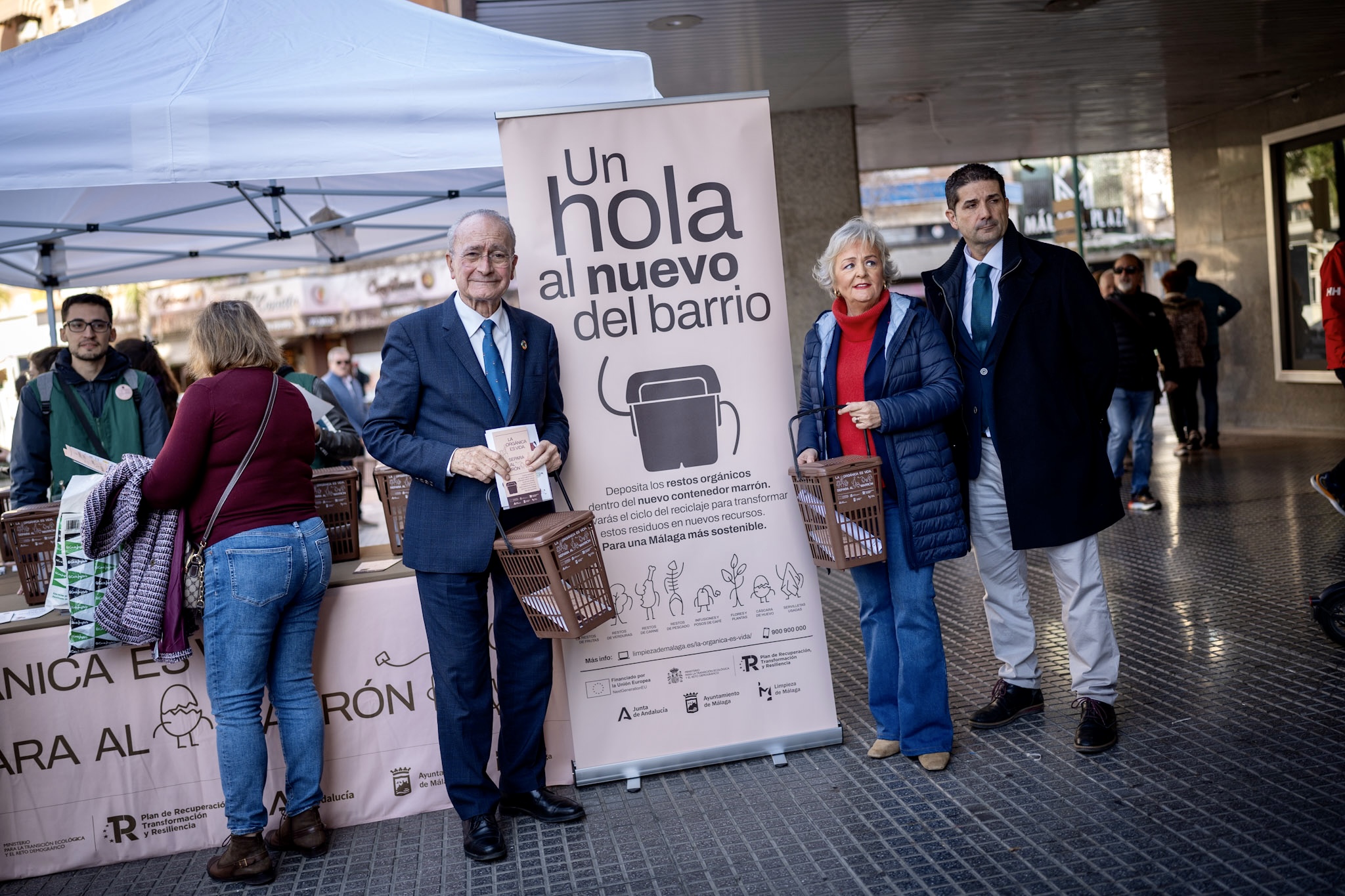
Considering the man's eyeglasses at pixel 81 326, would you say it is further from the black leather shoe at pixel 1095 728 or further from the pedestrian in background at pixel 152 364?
the black leather shoe at pixel 1095 728

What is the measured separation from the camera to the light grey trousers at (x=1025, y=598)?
409 cm

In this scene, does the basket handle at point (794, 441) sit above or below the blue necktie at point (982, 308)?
below

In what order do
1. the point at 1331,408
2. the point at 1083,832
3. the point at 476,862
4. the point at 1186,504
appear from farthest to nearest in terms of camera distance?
the point at 1331,408
the point at 1186,504
the point at 476,862
the point at 1083,832

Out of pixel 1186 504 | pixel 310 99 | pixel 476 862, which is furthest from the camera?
pixel 1186 504

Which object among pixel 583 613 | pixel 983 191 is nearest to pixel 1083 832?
pixel 583 613

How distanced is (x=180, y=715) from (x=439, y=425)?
1.42 metres

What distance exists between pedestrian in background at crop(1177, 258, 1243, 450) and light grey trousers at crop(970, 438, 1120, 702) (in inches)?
363

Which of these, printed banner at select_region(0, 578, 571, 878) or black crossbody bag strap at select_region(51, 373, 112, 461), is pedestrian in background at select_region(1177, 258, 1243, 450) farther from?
black crossbody bag strap at select_region(51, 373, 112, 461)

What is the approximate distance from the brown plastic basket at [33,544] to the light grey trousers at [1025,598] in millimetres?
3374

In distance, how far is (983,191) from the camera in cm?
401

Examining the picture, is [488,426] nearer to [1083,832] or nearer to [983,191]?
[983,191]

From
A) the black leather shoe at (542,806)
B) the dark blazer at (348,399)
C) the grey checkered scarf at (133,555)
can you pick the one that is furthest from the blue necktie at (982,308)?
the dark blazer at (348,399)

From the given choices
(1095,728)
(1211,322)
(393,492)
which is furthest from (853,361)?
(1211,322)

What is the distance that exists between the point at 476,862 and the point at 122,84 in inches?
123
